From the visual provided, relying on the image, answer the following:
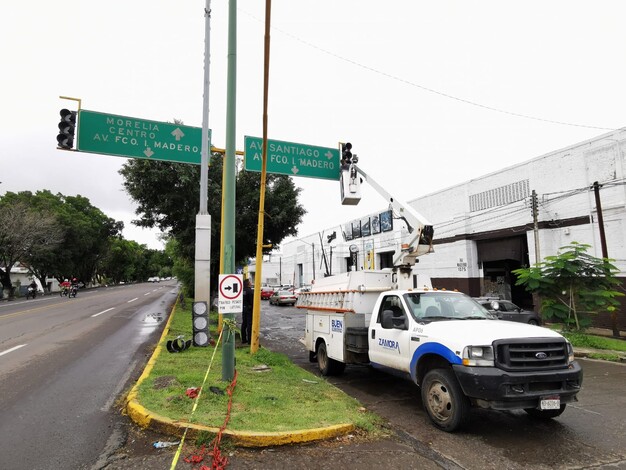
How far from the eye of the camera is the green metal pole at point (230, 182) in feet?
22.8

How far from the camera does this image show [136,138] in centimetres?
1030

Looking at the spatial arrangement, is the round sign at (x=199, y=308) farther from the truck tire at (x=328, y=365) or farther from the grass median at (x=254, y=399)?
the truck tire at (x=328, y=365)

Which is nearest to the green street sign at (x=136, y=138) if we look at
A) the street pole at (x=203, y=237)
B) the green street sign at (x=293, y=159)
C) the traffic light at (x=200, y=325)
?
the street pole at (x=203, y=237)

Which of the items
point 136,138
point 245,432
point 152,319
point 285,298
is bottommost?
point 245,432

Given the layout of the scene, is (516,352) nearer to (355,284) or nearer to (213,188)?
(355,284)

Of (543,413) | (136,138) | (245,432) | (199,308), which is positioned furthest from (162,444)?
(136,138)

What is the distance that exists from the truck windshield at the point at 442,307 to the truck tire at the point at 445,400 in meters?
1.03

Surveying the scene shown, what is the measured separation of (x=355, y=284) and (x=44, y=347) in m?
8.79

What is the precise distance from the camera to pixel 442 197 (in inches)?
1140

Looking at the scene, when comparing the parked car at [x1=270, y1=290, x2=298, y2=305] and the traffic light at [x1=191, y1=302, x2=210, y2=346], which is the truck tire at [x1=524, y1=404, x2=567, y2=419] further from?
the parked car at [x1=270, y1=290, x2=298, y2=305]

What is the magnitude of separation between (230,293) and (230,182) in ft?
6.74

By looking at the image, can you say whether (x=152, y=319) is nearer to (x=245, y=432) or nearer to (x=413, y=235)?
(x=413, y=235)

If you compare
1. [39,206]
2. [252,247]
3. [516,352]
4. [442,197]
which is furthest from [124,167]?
[39,206]

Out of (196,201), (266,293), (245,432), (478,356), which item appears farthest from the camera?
(266,293)
